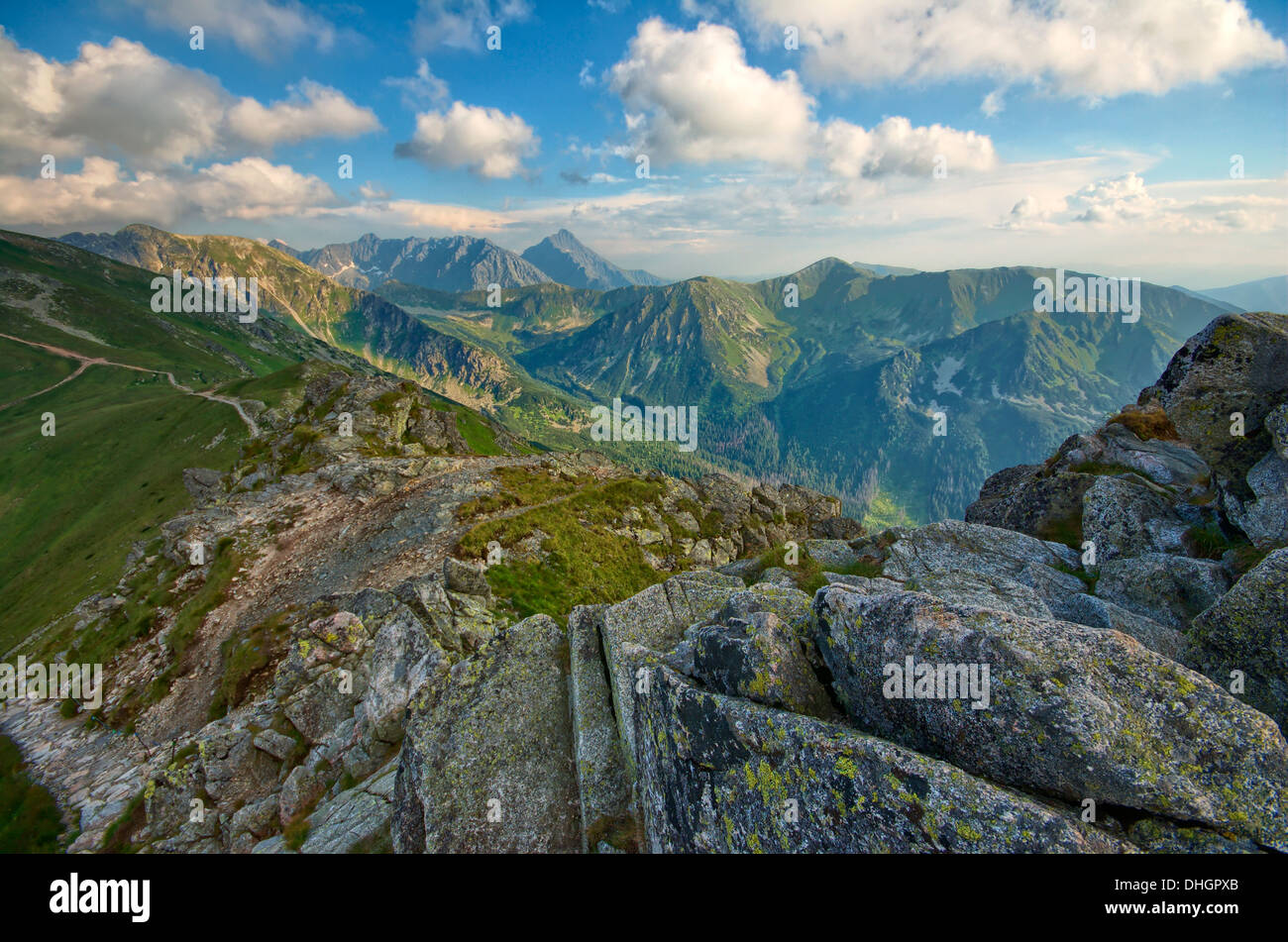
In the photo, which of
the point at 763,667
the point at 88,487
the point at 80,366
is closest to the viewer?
the point at 763,667

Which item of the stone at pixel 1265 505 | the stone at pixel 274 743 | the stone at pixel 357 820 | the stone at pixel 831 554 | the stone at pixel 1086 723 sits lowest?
the stone at pixel 274 743

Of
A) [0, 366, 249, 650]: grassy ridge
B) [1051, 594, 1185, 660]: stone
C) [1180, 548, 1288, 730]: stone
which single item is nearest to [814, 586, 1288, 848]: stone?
[1051, 594, 1185, 660]: stone

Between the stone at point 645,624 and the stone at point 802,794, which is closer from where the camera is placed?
the stone at point 802,794

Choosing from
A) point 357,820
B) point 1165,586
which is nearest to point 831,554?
point 1165,586

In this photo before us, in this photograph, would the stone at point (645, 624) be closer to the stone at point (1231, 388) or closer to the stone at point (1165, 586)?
the stone at point (1165, 586)

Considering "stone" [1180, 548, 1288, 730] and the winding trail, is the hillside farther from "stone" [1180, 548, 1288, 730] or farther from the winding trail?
the winding trail

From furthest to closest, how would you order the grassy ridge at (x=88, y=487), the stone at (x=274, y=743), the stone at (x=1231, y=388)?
1. the grassy ridge at (x=88, y=487)
2. the stone at (x=274, y=743)
3. the stone at (x=1231, y=388)

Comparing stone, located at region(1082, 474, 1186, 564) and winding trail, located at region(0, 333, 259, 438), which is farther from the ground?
winding trail, located at region(0, 333, 259, 438)

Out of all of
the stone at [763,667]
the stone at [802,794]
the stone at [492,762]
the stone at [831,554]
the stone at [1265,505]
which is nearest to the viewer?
the stone at [802,794]

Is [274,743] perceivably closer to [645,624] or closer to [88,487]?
[645,624]

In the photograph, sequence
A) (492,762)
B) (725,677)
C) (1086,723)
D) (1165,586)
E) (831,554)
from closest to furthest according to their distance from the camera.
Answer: (1086,723) < (725,677) < (492,762) < (1165,586) < (831,554)

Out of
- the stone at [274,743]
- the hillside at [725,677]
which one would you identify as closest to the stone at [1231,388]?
the hillside at [725,677]
